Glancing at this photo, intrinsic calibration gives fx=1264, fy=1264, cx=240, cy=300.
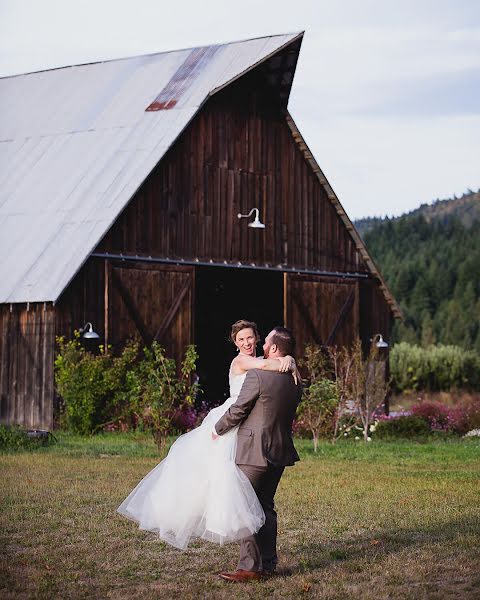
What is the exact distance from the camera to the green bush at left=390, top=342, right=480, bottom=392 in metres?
40.2

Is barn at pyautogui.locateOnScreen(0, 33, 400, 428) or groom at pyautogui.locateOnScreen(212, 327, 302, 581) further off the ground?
barn at pyautogui.locateOnScreen(0, 33, 400, 428)

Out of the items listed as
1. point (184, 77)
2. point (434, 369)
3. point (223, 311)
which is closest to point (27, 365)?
point (184, 77)

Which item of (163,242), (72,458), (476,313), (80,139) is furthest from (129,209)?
(476,313)

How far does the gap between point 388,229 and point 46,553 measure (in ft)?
303

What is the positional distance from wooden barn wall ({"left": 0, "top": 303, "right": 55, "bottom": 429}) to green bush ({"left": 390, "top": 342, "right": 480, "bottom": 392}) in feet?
57.6

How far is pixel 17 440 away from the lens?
788 inches

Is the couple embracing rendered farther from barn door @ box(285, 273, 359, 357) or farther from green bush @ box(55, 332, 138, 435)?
barn door @ box(285, 273, 359, 357)

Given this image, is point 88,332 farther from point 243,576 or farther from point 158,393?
point 243,576

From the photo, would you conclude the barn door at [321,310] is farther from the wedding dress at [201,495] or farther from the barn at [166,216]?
the wedding dress at [201,495]

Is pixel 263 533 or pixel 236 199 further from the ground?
pixel 236 199

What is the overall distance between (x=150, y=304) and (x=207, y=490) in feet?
54.0

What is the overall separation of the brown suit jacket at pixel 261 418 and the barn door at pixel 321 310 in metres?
18.6

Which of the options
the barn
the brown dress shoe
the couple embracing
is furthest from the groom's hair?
the barn

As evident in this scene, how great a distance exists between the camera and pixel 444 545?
10555 millimetres
